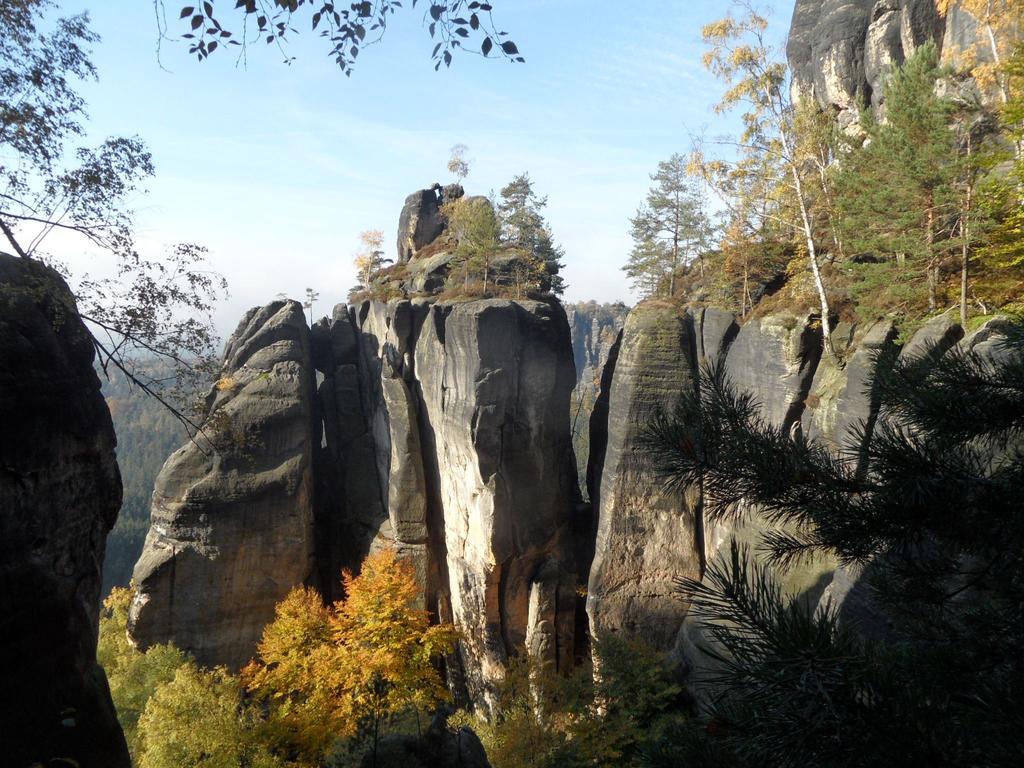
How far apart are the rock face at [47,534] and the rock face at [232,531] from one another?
42.2ft

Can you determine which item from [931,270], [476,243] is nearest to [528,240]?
[476,243]

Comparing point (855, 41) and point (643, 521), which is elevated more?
point (855, 41)

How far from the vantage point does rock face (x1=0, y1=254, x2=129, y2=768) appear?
601 centimetres

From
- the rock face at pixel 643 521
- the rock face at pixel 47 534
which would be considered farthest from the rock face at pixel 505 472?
the rock face at pixel 47 534

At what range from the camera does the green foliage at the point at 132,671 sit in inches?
696

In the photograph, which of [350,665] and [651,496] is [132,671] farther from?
[651,496]

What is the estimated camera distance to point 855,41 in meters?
26.0

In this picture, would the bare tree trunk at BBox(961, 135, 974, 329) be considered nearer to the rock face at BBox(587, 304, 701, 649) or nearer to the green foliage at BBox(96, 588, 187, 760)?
the rock face at BBox(587, 304, 701, 649)

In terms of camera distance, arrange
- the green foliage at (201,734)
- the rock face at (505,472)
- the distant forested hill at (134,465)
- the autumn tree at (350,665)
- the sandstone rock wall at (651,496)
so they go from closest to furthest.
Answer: the green foliage at (201,734) → the autumn tree at (350,665) → the sandstone rock wall at (651,496) → the rock face at (505,472) → the distant forested hill at (134,465)

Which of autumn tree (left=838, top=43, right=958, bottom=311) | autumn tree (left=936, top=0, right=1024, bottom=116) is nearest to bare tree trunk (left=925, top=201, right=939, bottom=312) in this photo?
autumn tree (left=838, top=43, right=958, bottom=311)

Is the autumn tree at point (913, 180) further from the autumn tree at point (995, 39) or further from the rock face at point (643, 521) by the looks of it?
the rock face at point (643, 521)

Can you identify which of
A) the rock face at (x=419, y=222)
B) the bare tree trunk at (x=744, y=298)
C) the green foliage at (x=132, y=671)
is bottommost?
the green foliage at (x=132, y=671)

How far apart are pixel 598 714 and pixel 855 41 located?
28111 millimetres

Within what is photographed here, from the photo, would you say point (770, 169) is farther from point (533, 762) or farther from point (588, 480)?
point (533, 762)
